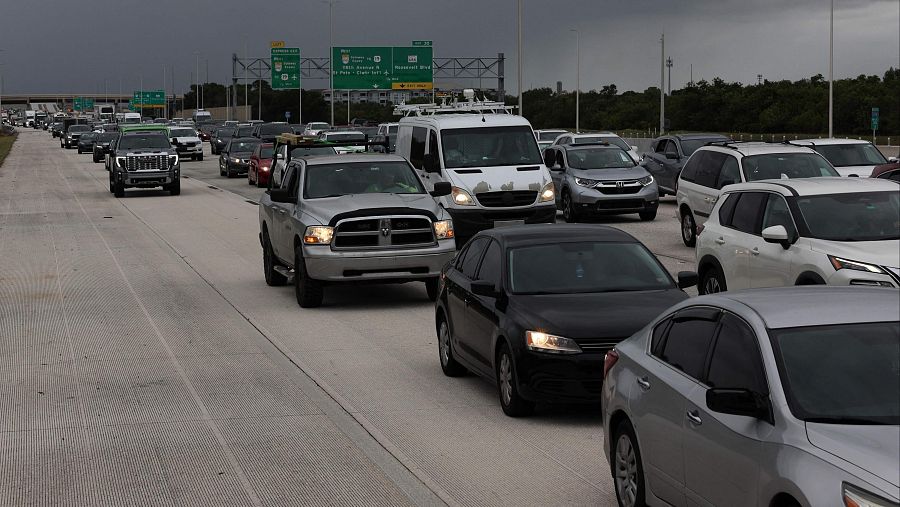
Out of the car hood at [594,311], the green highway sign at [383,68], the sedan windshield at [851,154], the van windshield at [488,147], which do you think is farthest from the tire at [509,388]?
the green highway sign at [383,68]

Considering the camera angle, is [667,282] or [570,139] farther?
[570,139]

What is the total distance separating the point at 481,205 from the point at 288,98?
133 meters

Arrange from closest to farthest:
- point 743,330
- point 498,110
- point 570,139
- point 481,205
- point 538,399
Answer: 1. point 743,330
2. point 538,399
3. point 481,205
4. point 498,110
5. point 570,139

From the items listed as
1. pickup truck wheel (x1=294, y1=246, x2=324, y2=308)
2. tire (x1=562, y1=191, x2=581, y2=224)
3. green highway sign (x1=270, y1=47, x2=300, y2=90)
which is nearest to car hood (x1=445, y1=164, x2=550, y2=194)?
tire (x1=562, y1=191, x2=581, y2=224)

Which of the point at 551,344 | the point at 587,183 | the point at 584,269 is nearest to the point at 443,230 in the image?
the point at 584,269

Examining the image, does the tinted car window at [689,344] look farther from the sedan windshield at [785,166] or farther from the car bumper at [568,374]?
the sedan windshield at [785,166]

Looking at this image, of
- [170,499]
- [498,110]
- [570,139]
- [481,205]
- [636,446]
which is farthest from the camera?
[570,139]

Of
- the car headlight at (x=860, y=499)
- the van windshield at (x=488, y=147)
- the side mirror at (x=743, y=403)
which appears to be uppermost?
the van windshield at (x=488, y=147)

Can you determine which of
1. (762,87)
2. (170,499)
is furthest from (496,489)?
(762,87)

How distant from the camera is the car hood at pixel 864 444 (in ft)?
17.3

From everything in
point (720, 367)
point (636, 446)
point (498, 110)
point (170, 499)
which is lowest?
point (170, 499)

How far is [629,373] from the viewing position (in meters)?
7.72

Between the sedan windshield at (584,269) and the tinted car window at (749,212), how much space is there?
3.29 metres

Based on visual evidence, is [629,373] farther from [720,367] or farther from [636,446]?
[720,367]
